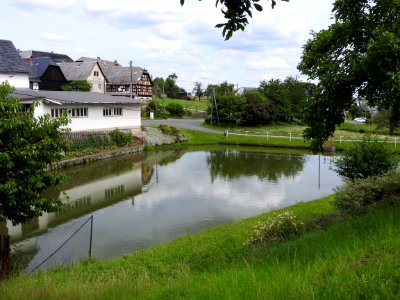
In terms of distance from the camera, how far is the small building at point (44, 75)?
2105 inches

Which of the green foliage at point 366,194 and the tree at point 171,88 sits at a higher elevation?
the tree at point 171,88

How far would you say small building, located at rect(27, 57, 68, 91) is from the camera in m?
53.5

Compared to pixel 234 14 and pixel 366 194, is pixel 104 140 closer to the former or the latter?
pixel 366 194

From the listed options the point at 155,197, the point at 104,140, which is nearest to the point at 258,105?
the point at 104,140

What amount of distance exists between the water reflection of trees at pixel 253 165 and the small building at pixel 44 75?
100 ft

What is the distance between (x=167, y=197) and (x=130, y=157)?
43.9 feet

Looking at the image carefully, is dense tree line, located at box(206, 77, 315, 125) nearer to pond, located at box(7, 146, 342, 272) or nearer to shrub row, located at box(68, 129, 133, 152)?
pond, located at box(7, 146, 342, 272)

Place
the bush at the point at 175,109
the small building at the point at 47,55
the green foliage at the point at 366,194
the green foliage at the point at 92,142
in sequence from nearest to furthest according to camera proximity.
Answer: the green foliage at the point at 366,194, the green foliage at the point at 92,142, the bush at the point at 175,109, the small building at the point at 47,55

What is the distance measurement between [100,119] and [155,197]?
17.2 m

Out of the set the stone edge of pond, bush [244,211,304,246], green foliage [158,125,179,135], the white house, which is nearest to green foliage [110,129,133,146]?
the stone edge of pond

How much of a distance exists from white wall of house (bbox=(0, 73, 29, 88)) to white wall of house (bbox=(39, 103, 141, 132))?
15.6 ft

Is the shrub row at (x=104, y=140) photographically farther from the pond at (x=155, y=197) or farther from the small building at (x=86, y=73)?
the small building at (x=86, y=73)

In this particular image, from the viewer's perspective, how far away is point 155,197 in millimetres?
18844

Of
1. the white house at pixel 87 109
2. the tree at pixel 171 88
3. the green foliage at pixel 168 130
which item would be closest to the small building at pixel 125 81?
the tree at pixel 171 88
